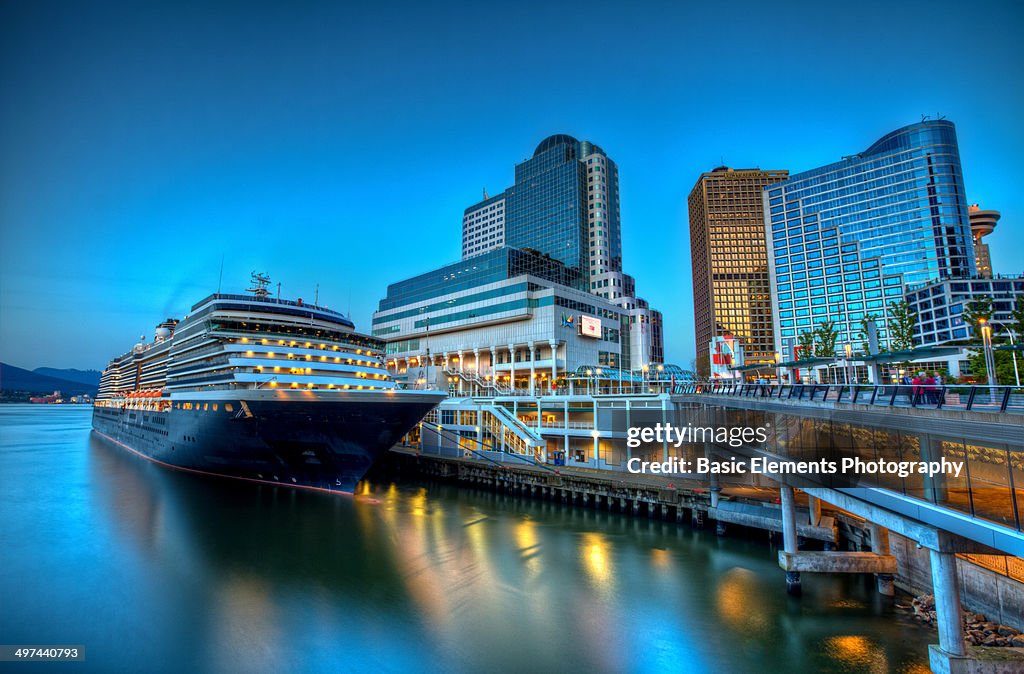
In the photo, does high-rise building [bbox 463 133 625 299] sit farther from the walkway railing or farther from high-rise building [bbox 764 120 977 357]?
the walkway railing

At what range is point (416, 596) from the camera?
17.9 meters

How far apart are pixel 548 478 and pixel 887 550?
20.6m

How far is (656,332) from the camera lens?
155125mm

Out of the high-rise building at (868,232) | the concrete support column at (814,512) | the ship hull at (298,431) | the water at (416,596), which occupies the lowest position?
the water at (416,596)

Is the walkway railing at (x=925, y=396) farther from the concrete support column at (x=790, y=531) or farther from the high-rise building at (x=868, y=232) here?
the high-rise building at (x=868, y=232)

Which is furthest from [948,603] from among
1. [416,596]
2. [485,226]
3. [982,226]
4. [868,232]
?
[982,226]

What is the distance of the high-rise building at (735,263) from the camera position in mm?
136625

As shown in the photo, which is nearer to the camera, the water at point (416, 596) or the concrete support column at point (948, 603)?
the concrete support column at point (948, 603)

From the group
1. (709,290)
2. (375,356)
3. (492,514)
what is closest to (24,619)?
(492,514)

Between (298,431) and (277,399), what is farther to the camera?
(298,431)

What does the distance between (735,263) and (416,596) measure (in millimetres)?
149806

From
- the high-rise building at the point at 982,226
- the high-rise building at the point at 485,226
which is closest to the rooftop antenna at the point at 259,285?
the high-rise building at the point at 485,226

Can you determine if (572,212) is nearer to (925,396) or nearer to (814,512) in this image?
(814,512)

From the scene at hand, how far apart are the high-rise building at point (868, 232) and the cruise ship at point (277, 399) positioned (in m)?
106
